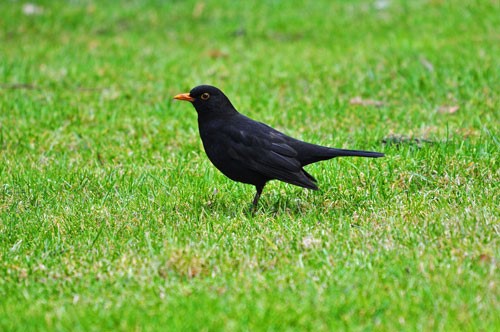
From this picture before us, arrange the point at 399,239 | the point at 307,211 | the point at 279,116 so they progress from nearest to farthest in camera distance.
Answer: the point at 399,239, the point at 307,211, the point at 279,116

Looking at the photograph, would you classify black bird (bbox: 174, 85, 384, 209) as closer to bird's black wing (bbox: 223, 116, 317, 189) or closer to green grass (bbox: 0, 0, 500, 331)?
bird's black wing (bbox: 223, 116, 317, 189)

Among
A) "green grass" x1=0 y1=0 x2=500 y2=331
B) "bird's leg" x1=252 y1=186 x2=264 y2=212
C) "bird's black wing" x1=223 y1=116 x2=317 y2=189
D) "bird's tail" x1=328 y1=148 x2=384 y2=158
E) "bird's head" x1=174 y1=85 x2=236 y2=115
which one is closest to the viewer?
"green grass" x1=0 y1=0 x2=500 y2=331

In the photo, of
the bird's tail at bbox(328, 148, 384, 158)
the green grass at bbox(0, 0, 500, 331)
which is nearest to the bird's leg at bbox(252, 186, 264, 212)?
the green grass at bbox(0, 0, 500, 331)

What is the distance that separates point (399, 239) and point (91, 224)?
214cm

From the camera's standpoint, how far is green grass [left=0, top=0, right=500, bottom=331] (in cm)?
400

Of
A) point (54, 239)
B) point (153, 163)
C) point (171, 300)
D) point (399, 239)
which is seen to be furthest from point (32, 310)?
point (153, 163)

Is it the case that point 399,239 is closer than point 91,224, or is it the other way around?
point 399,239

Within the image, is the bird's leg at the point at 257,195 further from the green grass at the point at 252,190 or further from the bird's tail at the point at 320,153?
the bird's tail at the point at 320,153

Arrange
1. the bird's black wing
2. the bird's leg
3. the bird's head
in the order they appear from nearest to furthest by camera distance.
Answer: the bird's black wing < the bird's leg < the bird's head

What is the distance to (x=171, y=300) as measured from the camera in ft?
13.3

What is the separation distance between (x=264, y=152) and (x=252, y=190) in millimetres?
759

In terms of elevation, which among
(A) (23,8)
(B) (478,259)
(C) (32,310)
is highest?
(A) (23,8)

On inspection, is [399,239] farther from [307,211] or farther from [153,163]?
[153,163]

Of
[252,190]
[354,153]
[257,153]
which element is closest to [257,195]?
[257,153]
